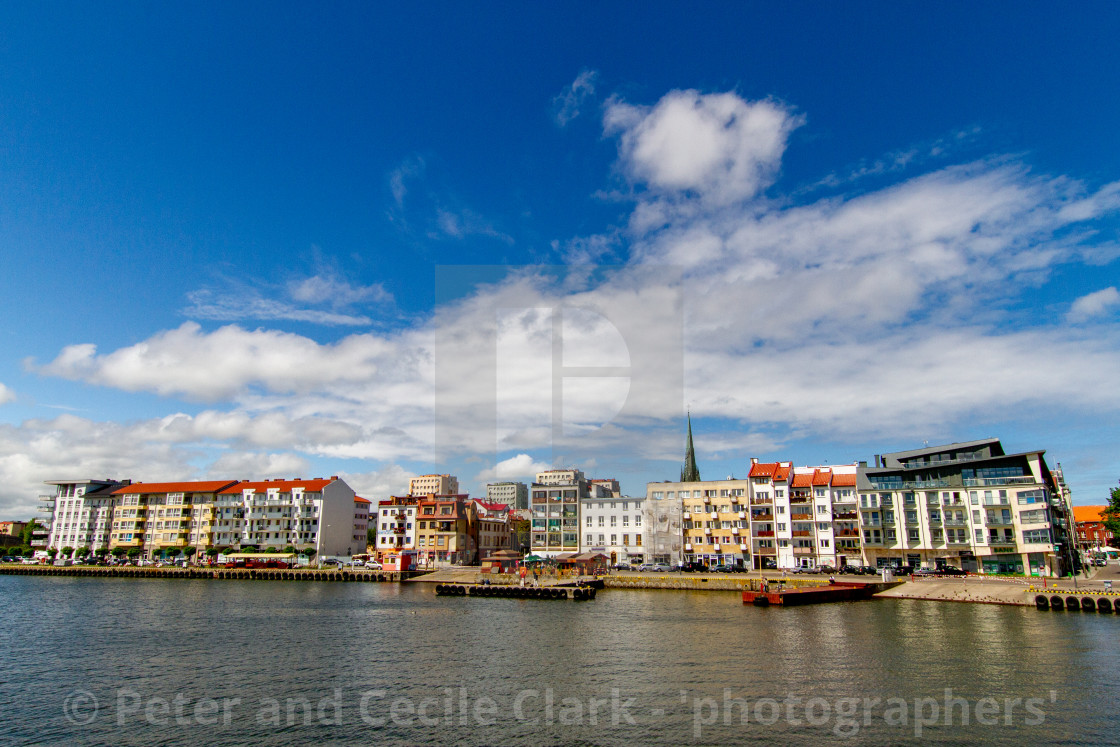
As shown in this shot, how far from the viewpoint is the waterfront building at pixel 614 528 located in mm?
125312

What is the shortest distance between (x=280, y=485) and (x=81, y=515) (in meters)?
60.5

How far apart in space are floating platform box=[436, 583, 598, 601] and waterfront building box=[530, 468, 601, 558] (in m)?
35.2

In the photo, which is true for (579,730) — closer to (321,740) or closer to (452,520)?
(321,740)

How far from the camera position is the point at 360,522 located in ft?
526

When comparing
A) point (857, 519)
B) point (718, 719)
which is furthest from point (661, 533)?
point (718, 719)

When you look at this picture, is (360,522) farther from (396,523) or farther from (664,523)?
(664,523)

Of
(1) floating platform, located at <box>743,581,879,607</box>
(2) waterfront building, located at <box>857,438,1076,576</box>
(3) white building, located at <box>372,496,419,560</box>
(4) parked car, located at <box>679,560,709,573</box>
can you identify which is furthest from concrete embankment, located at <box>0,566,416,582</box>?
(2) waterfront building, located at <box>857,438,1076,576</box>

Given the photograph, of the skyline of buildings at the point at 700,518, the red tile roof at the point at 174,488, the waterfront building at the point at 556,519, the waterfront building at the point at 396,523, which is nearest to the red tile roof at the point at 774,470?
the skyline of buildings at the point at 700,518

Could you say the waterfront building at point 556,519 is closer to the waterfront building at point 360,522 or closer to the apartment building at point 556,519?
the apartment building at point 556,519

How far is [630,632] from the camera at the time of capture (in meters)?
55.7

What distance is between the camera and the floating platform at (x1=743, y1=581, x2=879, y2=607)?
3004 inches

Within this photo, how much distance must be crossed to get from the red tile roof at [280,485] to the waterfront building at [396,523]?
14882 millimetres

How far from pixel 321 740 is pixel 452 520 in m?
108

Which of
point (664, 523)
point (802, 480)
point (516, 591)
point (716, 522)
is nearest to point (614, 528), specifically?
point (664, 523)
